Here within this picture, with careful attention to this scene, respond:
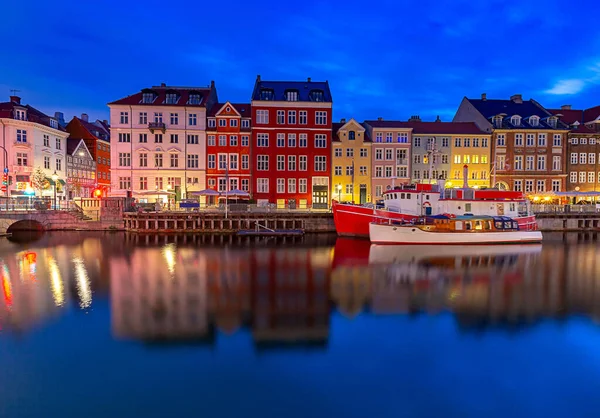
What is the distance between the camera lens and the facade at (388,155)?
4647 centimetres

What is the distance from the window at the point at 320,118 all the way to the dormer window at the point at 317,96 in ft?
4.92

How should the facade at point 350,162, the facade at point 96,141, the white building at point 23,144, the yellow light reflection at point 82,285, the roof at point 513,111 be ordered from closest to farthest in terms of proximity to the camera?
the yellow light reflection at point 82,285 < the white building at point 23,144 < the facade at point 350,162 < the roof at point 513,111 < the facade at point 96,141

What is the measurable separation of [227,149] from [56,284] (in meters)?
29.2

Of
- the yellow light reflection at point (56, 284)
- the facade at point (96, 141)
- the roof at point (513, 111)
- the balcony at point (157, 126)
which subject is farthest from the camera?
the facade at point (96, 141)

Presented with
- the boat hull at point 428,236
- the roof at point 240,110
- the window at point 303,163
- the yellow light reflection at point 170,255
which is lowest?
the yellow light reflection at point 170,255

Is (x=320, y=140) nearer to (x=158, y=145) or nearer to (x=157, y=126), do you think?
(x=157, y=126)

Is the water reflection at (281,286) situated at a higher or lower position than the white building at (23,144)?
lower

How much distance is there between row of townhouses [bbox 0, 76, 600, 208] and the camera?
43.6 m

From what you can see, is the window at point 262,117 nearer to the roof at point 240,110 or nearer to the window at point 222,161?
the roof at point 240,110

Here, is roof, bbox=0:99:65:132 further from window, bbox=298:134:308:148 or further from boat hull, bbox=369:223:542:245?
boat hull, bbox=369:223:542:245

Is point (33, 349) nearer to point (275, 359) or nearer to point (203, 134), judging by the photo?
point (275, 359)

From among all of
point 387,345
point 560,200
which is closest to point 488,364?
point 387,345

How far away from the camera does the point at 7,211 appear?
33.8 meters

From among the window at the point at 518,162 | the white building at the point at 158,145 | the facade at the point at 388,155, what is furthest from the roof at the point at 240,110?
the window at the point at 518,162
